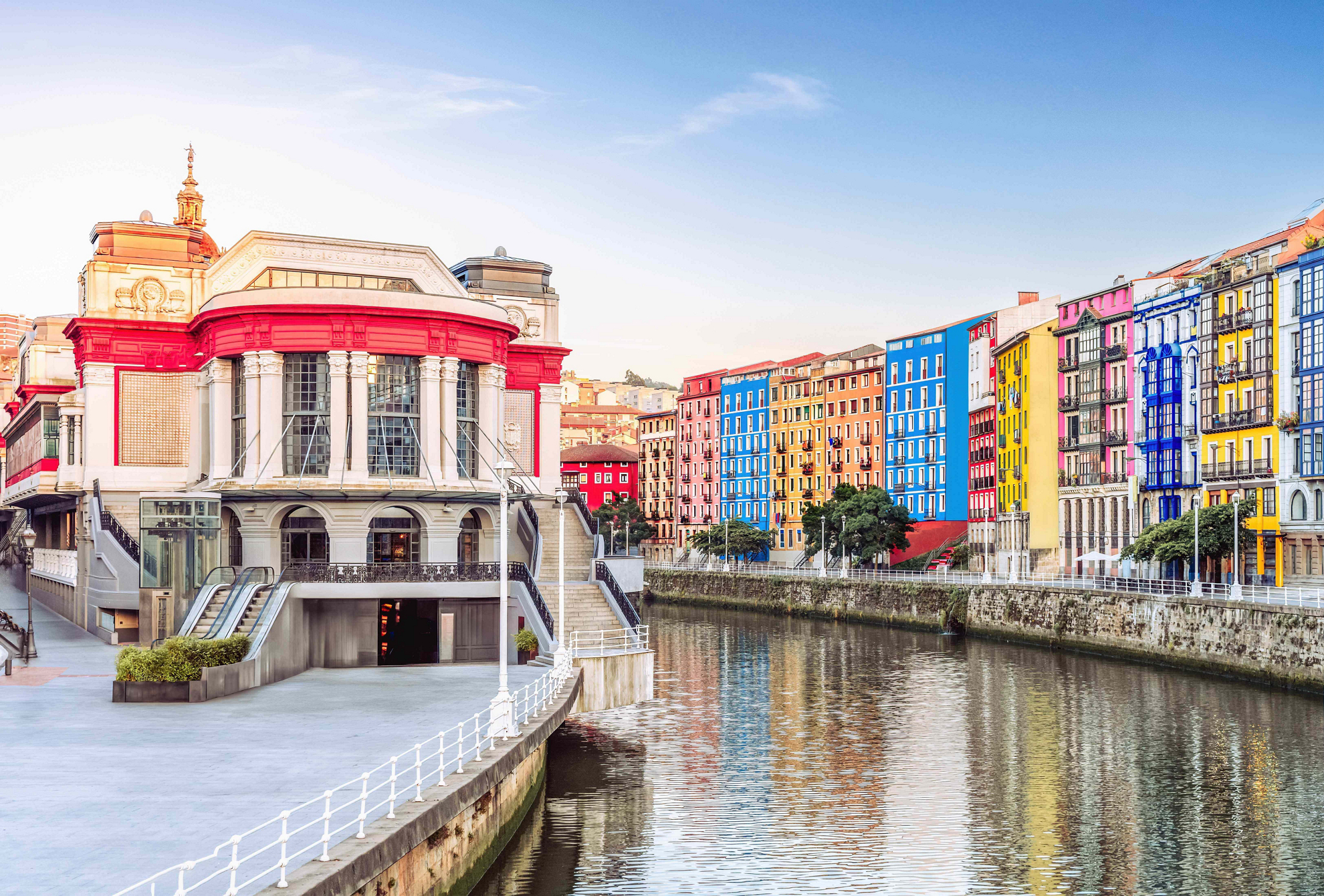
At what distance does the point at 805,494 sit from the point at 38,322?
91.0 meters

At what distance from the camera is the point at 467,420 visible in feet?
186

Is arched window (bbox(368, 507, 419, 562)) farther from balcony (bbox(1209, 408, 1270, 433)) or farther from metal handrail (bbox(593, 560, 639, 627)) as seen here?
balcony (bbox(1209, 408, 1270, 433))

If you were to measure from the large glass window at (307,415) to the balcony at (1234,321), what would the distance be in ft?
174

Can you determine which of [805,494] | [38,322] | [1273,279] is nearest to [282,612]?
[38,322]

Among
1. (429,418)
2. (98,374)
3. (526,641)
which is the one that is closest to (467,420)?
(429,418)

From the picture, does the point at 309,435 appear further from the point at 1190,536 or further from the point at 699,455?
the point at 699,455

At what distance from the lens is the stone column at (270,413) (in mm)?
53031

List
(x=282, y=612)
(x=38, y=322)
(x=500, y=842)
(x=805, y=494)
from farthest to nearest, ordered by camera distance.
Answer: (x=805, y=494), (x=38, y=322), (x=282, y=612), (x=500, y=842)

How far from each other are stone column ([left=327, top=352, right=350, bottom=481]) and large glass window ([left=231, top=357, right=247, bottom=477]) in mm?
3476

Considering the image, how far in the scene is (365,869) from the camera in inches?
749

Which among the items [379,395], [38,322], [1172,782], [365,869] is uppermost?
[38,322]

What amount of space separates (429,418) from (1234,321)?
5071 cm

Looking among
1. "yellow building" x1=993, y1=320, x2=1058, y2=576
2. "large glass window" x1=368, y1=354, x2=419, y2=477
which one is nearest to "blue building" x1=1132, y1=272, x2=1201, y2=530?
"yellow building" x1=993, y1=320, x2=1058, y2=576

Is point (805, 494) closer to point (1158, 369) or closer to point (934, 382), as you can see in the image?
point (934, 382)
